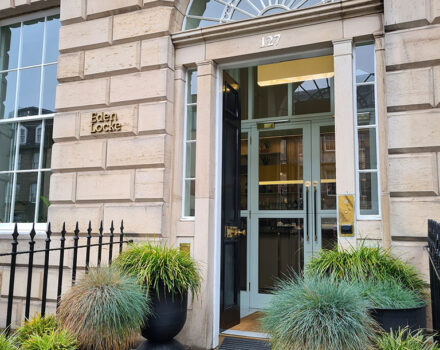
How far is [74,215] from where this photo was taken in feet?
20.9

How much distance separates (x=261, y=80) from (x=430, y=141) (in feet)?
11.7

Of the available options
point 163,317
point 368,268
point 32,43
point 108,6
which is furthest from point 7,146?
point 368,268

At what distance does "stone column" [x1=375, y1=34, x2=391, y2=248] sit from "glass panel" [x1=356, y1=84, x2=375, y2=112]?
104mm

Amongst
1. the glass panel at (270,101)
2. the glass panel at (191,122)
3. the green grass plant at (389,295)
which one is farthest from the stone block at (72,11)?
the green grass plant at (389,295)

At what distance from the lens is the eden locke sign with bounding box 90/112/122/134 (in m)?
6.25

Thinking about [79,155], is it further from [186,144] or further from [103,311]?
[103,311]

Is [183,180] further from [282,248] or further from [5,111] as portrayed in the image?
[5,111]

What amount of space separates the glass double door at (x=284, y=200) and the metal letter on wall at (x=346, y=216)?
2296mm

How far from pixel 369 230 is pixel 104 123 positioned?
4.08 meters

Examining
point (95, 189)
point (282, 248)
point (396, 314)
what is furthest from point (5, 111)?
point (396, 314)

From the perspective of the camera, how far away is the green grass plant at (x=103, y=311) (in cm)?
387

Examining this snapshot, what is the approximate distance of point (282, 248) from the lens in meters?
7.66

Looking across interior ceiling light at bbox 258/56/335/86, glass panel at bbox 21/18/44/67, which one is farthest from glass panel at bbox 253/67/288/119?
glass panel at bbox 21/18/44/67

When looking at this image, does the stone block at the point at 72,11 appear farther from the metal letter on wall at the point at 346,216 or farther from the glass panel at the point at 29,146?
the metal letter on wall at the point at 346,216
